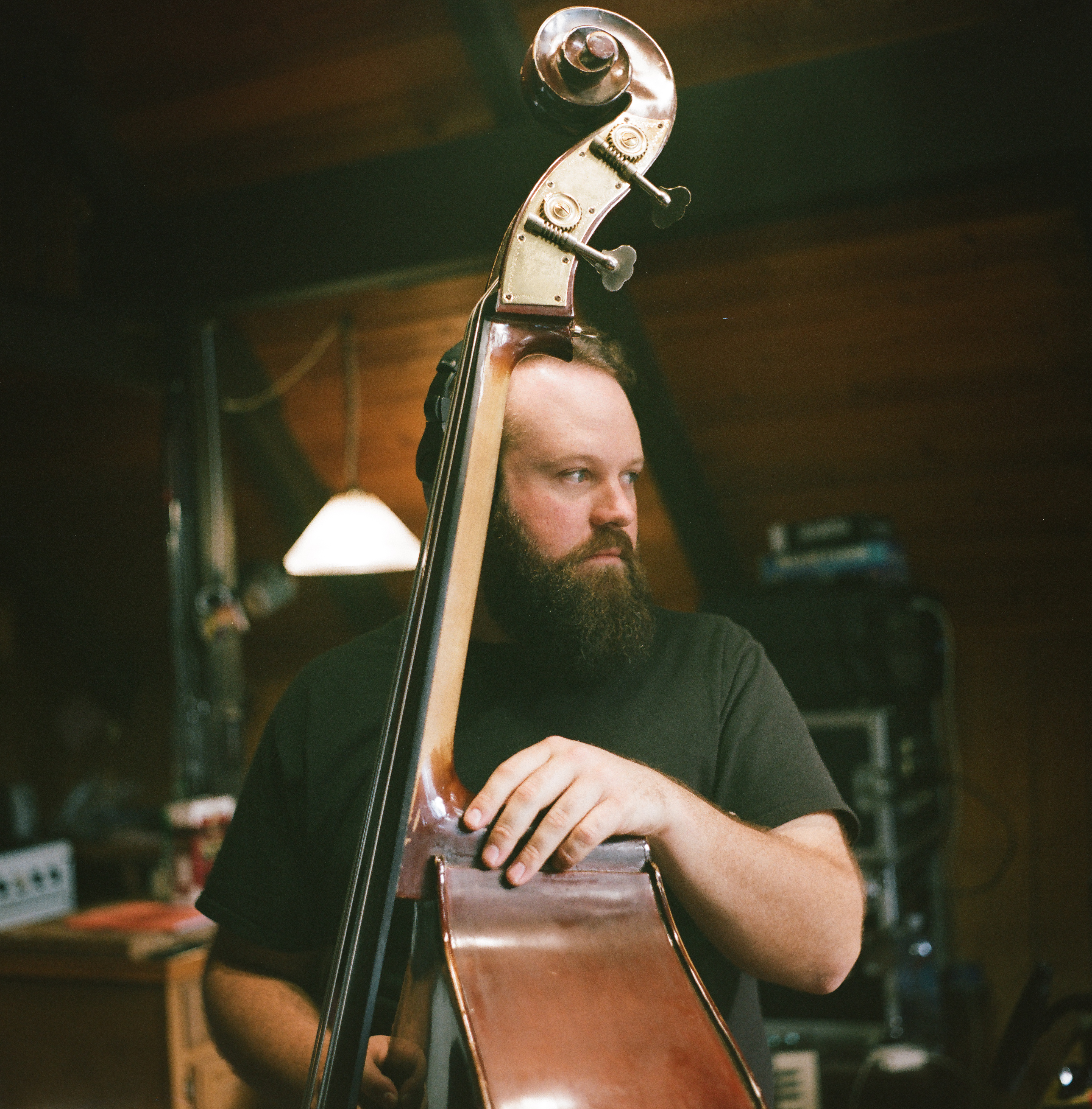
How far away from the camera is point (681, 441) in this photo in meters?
1.49

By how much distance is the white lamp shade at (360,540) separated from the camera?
2.03 meters

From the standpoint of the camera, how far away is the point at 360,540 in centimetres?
213

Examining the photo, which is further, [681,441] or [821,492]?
[821,492]

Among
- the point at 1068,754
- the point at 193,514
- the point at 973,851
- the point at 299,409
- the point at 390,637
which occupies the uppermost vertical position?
the point at 299,409

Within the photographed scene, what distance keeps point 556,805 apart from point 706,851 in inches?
4.8

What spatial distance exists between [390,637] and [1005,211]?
8.13 ft

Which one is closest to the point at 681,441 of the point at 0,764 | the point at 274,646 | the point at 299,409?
the point at 274,646

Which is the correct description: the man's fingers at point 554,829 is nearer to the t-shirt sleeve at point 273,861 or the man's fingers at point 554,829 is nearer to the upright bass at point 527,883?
the upright bass at point 527,883

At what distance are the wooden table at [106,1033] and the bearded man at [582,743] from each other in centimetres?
11

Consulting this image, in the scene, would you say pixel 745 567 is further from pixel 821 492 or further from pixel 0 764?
pixel 0 764

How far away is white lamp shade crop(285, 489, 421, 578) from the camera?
203 centimetres

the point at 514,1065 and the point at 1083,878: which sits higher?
the point at 514,1065

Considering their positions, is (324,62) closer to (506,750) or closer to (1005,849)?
(506,750)

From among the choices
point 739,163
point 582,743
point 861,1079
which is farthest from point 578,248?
point 739,163
